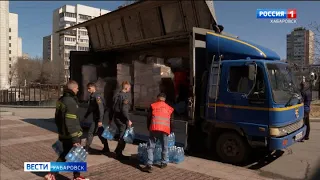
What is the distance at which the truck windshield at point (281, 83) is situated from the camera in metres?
6.14

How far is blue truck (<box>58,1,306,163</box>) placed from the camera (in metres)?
6.12

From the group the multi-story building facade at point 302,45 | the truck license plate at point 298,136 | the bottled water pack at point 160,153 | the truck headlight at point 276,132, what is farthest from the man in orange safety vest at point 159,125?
the multi-story building facade at point 302,45

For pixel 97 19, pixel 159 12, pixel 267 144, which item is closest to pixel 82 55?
pixel 97 19

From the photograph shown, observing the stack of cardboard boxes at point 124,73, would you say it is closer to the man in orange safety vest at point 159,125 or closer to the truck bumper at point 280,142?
the man in orange safety vest at point 159,125

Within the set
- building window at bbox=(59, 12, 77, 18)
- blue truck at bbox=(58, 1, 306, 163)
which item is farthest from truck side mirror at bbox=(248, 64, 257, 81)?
building window at bbox=(59, 12, 77, 18)

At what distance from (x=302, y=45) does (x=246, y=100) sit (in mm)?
14941

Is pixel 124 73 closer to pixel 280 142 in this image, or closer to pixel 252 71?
pixel 252 71

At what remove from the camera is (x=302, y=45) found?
62.7 ft

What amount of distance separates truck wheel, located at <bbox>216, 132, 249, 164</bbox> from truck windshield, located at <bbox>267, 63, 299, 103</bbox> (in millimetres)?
1163

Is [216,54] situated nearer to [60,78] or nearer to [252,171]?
[252,171]

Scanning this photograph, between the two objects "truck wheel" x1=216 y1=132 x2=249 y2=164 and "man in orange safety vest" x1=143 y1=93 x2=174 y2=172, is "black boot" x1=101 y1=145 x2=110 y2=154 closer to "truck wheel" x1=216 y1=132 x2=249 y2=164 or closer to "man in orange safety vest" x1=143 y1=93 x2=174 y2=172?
"man in orange safety vest" x1=143 y1=93 x2=174 y2=172

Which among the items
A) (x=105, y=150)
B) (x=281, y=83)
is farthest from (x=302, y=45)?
(x=105, y=150)

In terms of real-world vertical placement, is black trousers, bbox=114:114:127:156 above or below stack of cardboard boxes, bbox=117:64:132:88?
below

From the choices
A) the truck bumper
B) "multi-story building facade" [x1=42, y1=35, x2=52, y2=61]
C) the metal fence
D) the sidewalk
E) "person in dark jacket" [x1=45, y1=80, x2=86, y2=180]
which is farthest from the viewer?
"multi-story building facade" [x1=42, y1=35, x2=52, y2=61]
